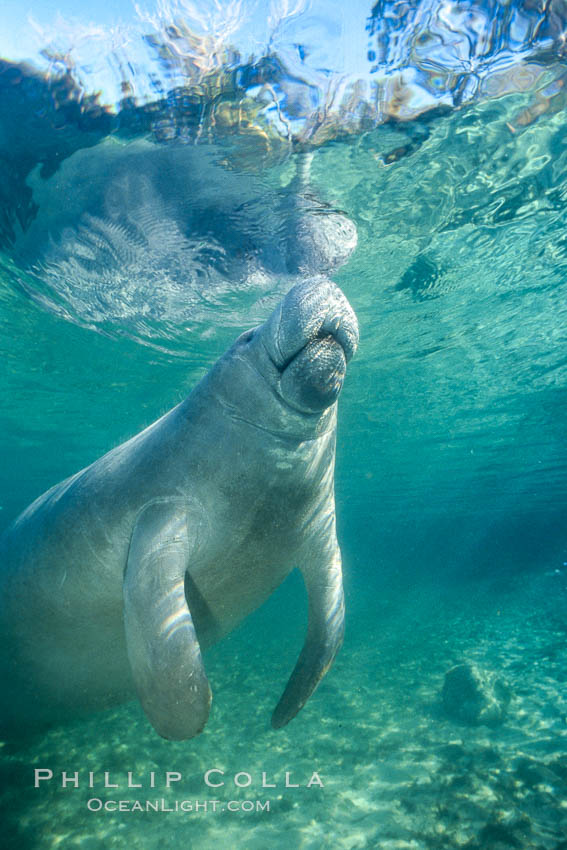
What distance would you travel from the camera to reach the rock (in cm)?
592

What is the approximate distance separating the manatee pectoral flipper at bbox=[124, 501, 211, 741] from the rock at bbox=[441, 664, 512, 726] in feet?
17.3

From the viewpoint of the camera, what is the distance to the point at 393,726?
6051 millimetres

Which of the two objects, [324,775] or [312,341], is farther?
[324,775]

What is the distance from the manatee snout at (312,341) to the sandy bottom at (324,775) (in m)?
3.52

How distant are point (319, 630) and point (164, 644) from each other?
1631 millimetres

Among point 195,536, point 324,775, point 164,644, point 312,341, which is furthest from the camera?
point 324,775

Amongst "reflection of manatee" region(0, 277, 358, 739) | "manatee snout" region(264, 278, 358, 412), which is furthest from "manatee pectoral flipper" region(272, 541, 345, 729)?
"manatee snout" region(264, 278, 358, 412)

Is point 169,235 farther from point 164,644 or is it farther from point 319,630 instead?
point 164,644

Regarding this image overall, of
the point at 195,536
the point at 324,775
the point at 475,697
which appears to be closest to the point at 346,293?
the point at 475,697

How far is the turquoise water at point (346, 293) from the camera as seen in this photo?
3.91 metres

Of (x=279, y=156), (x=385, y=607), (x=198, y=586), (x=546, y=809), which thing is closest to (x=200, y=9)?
(x=279, y=156)

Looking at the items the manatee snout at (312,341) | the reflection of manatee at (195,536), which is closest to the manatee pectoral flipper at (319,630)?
the reflection of manatee at (195,536)

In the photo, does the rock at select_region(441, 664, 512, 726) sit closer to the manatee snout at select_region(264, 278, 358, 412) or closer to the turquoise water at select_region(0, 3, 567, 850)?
the turquoise water at select_region(0, 3, 567, 850)

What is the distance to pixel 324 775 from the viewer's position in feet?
15.5
